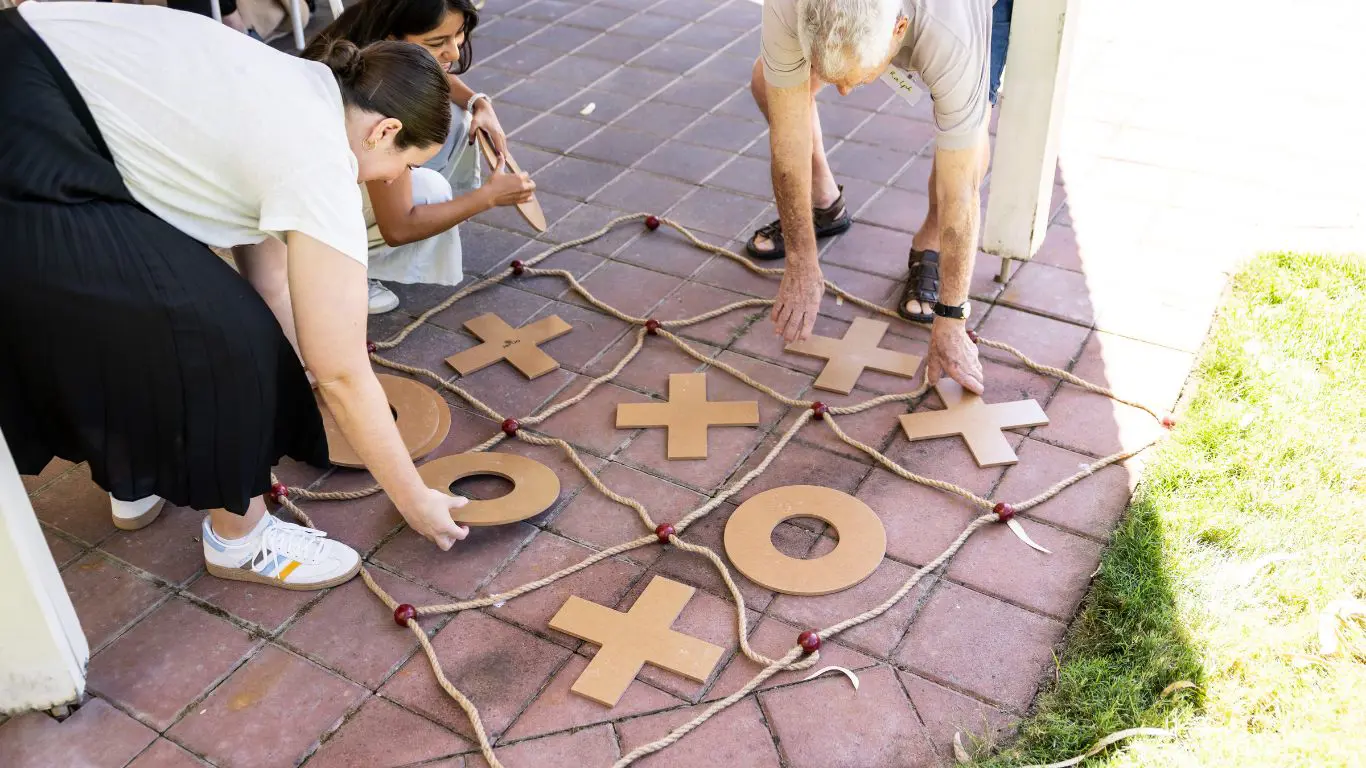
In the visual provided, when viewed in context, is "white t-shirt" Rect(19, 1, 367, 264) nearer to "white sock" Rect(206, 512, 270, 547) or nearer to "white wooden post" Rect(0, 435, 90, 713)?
"white wooden post" Rect(0, 435, 90, 713)

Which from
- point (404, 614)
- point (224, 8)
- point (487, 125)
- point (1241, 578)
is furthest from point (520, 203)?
point (224, 8)

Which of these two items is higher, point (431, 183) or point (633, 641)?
point (431, 183)

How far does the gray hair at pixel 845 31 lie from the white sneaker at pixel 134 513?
1871 mm

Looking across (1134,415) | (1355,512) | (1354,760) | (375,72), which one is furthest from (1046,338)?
(375,72)

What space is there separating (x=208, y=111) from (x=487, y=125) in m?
1.59

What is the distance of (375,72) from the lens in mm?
2162

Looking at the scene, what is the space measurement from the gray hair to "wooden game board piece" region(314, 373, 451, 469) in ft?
4.53

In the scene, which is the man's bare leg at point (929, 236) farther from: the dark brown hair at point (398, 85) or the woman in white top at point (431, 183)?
the dark brown hair at point (398, 85)

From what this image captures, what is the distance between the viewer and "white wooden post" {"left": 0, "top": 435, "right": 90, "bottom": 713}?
2.06 metres

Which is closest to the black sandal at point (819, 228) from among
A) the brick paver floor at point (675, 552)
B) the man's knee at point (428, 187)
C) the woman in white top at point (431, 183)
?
the brick paver floor at point (675, 552)

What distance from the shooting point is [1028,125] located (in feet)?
10.5

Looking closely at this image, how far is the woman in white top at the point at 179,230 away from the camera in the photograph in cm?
196

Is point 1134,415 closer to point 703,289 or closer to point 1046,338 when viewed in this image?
point 1046,338

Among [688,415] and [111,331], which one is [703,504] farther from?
[111,331]
